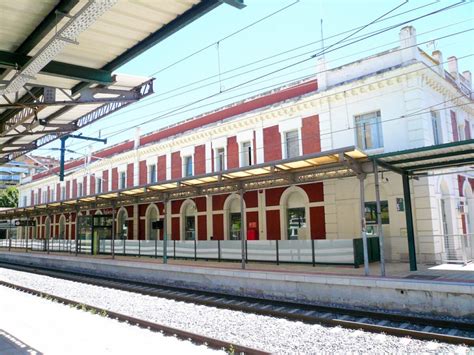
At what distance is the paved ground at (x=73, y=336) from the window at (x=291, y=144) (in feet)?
40.3

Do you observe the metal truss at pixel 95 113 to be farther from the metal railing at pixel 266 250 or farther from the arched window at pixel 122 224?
the arched window at pixel 122 224

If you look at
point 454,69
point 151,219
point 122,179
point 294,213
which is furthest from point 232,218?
point 454,69

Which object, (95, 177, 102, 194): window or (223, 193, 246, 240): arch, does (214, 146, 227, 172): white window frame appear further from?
(95, 177, 102, 194): window

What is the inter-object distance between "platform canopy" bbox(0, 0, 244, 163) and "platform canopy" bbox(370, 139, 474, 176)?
6.82 meters

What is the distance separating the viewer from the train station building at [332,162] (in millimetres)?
13625

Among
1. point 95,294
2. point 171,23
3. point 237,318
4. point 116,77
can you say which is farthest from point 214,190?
point 171,23

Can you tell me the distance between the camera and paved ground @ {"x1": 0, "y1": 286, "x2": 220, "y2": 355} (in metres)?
6.23

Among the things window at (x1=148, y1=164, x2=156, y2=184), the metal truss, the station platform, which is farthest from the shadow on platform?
window at (x1=148, y1=164, x2=156, y2=184)

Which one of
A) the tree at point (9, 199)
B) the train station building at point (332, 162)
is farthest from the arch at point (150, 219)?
the tree at point (9, 199)

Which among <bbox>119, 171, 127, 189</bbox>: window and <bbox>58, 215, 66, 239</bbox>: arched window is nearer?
<bbox>119, 171, 127, 189</bbox>: window

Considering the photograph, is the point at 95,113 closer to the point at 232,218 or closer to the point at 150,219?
the point at 232,218

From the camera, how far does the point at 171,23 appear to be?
18.5ft

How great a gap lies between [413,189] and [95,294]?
40.4 ft

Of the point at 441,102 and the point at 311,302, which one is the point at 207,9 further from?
the point at 441,102
